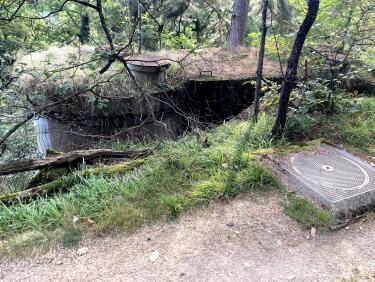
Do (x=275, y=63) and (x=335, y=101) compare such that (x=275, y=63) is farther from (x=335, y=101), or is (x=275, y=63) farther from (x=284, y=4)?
(x=335, y=101)

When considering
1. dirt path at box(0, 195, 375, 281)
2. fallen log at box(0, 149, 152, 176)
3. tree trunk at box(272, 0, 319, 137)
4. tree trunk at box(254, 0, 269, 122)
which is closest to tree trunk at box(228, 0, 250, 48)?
tree trunk at box(254, 0, 269, 122)

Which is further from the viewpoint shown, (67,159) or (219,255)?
(67,159)

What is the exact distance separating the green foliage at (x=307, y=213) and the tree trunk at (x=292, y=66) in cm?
122

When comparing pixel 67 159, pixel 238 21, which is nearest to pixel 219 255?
pixel 67 159

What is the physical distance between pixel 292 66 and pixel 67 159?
2.77m

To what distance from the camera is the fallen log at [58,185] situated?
10.3ft

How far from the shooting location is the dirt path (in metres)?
2.32

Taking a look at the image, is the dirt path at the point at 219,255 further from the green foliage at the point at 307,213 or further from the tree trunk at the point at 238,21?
the tree trunk at the point at 238,21

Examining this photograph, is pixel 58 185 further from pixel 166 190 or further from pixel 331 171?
pixel 331 171

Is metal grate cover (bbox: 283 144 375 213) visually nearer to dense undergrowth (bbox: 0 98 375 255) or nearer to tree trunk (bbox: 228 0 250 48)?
dense undergrowth (bbox: 0 98 375 255)

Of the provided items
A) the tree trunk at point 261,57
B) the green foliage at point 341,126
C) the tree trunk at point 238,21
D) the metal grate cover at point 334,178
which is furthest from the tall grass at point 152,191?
the tree trunk at point 238,21

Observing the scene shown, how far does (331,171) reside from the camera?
3.40m

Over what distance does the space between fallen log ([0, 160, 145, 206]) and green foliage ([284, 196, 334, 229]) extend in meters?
1.72

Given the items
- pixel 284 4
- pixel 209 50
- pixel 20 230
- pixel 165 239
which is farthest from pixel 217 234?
pixel 284 4
